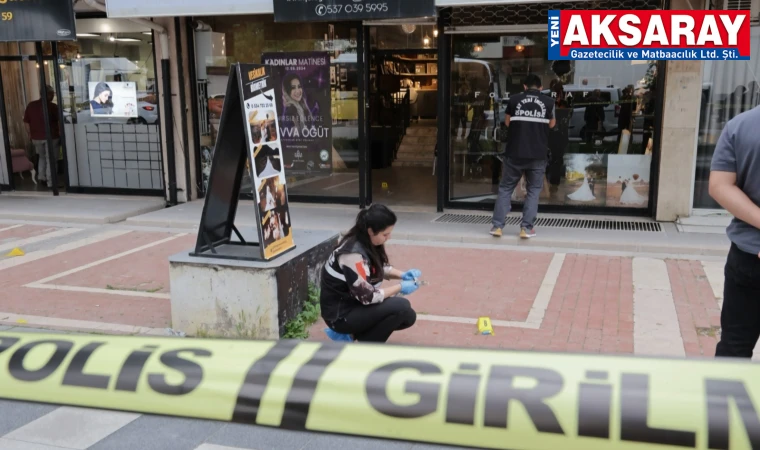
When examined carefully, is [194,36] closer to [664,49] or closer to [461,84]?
[461,84]

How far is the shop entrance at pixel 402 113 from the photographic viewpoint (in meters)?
10.1

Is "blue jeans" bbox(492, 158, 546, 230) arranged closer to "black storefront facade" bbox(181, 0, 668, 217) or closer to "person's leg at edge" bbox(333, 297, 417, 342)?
"black storefront facade" bbox(181, 0, 668, 217)

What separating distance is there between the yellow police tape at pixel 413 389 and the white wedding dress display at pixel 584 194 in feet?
23.5

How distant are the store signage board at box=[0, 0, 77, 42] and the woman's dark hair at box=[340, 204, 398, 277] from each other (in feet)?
25.2

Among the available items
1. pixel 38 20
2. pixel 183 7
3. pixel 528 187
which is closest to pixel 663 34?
pixel 528 187

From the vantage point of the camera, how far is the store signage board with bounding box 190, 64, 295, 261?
5.19 meters

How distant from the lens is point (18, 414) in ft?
13.6

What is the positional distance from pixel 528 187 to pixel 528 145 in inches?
20.6

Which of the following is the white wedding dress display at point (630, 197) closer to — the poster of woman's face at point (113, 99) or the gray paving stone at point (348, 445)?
the gray paving stone at point (348, 445)

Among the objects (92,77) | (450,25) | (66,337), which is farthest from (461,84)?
(66,337)

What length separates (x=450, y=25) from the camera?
30.8ft

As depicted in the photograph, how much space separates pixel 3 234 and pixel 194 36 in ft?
13.2

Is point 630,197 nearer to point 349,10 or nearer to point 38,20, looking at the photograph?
point 349,10

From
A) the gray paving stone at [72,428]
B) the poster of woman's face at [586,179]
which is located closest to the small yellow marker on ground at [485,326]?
the gray paving stone at [72,428]
